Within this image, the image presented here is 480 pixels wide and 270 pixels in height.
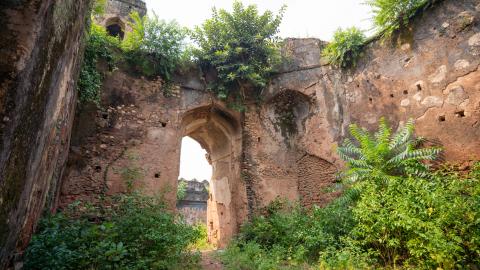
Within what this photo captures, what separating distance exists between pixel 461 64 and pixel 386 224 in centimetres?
463

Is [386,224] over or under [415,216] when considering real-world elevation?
under

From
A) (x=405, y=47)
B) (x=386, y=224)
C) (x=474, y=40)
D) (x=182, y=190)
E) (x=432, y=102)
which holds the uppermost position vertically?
(x=405, y=47)

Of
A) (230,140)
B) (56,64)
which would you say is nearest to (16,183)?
(56,64)

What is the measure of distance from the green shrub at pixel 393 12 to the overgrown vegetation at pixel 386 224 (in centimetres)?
301

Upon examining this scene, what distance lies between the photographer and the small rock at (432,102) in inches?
276

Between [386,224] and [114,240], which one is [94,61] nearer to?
[114,240]

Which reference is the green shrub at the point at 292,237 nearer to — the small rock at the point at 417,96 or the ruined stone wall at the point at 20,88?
the small rock at the point at 417,96

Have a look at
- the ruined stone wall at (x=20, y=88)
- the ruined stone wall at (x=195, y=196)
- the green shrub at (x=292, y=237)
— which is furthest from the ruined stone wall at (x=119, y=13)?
the ruined stone wall at (x=20, y=88)

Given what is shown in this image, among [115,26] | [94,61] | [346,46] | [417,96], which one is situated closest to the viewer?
[94,61]

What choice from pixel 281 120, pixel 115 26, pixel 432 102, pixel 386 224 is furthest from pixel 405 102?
pixel 115 26

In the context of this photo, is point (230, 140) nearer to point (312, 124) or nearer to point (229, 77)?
point (229, 77)

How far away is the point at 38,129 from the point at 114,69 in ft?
17.6

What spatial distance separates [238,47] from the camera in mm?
8602

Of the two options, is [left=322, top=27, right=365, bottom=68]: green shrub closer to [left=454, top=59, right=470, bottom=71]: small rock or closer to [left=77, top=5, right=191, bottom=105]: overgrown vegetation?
[left=454, top=59, right=470, bottom=71]: small rock
